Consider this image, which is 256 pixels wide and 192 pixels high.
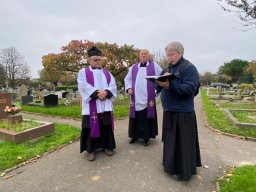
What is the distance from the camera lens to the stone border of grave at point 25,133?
6043 millimetres

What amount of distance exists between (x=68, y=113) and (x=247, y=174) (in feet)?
27.2

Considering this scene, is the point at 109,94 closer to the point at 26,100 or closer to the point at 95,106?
the point at 95,106

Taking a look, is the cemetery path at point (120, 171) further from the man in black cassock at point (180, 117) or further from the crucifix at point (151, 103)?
the crucifix at point (151, 103)

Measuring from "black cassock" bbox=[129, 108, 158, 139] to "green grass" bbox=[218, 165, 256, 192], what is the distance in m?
2.00

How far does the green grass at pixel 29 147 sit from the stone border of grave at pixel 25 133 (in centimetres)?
13

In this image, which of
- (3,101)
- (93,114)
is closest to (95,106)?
(93,114)

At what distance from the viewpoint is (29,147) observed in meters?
5.74

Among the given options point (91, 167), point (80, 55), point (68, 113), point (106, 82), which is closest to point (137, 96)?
point (106, 82)

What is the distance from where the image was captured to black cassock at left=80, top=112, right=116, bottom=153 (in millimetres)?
4688

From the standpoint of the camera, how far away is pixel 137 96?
214 inches

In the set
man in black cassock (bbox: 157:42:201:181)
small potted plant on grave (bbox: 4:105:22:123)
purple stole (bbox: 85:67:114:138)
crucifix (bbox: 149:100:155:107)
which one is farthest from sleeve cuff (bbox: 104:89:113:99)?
small potted plant on grave (bbox: 4:105:22:123)

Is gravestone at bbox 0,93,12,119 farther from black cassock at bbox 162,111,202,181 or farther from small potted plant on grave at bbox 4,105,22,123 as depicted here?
black cassock at bbox 162,111,202,181

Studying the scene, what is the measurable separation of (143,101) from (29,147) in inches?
123

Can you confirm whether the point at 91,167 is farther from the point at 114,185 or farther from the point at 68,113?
the point at 68,113
